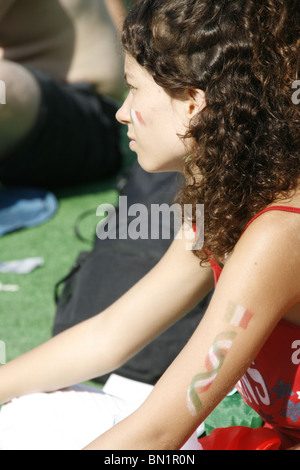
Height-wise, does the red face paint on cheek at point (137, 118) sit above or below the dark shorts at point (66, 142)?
above

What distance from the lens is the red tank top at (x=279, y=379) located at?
4.08ft

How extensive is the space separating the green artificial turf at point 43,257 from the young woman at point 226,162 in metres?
1.05

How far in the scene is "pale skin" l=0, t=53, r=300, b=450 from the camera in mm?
1058

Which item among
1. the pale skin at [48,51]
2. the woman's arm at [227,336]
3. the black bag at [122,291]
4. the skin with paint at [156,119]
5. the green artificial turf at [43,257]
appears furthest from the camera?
the pale skin at [48,51]

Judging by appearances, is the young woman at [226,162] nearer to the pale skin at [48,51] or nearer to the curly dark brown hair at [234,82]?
the curly dark brown hair at [234,82]

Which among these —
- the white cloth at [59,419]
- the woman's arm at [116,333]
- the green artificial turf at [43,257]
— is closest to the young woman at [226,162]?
the woman's arm at [116,333]

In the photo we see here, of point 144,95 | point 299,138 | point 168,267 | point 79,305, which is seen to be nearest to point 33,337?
point 79,305

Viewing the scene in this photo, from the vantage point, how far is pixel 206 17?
3.56 ft

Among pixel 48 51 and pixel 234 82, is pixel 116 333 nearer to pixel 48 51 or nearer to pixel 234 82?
pixel 234 82

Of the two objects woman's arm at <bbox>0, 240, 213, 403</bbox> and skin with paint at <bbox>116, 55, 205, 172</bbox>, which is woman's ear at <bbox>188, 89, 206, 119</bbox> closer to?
skin with paint at <bbox>116, 55, 205, 172</bbox>

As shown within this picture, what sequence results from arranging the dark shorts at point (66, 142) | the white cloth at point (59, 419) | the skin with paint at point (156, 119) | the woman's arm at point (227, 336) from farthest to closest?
the dark shorts at point (66, 142)
the white cloth at point (59, 419)
the skin with paint at point (156, 119)
the woman's arm at point (227, 336)

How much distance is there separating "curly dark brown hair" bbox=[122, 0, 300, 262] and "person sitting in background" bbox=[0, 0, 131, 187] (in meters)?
2.08

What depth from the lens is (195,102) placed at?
115 centimetres

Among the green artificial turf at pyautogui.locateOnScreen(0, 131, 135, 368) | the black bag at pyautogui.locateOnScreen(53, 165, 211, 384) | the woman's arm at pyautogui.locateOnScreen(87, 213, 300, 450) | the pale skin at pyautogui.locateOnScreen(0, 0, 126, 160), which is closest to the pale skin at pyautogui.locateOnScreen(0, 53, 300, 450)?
the woman's arm at pyautogui.locateOnScreen(87, 213, 300, 450)
